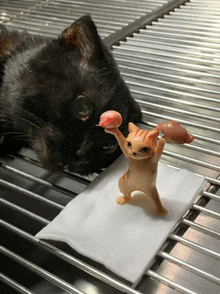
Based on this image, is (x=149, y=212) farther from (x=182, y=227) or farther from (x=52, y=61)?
(x=52, y=61)

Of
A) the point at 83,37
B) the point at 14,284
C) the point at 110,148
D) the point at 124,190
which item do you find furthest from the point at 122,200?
the point at 83,37

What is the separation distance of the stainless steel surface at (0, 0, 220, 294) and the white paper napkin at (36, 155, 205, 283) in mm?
19

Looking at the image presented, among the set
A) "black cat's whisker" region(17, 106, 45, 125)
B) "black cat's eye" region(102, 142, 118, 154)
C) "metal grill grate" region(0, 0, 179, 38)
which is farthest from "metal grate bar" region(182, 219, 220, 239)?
"metal grill grate" region(0, 0, 179, 38)

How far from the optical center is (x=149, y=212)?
0.71m

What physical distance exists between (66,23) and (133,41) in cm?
36

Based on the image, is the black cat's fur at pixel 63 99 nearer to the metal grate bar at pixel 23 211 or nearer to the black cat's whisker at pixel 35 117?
the black cat's whisker at pixel 35 117

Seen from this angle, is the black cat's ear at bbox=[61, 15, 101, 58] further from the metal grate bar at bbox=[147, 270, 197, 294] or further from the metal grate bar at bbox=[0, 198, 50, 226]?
the metal grate bar at bbox=[147, 270, 197, 294]

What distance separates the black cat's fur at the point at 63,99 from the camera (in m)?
0.81

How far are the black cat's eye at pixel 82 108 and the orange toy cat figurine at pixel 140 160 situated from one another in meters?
0.19

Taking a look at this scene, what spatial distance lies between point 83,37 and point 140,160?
42cm

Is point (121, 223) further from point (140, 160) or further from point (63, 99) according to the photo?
point (63, 99)

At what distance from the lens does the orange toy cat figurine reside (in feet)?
1.96

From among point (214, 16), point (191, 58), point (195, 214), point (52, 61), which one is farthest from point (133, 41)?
point (195, 214)

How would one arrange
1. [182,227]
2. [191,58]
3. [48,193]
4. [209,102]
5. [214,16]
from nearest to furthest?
[182,227] → [48,193] → [209,102] → [191,58] → [214,16]
